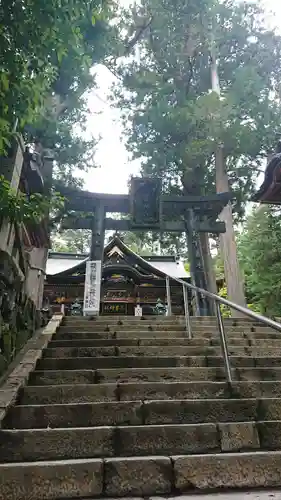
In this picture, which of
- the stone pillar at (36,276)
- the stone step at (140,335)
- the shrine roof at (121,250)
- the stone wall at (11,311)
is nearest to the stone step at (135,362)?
the stone wall at (11,311)

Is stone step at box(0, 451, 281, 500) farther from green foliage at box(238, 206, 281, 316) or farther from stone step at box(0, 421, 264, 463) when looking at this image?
green foliage at box(238, 206, 281, 316)

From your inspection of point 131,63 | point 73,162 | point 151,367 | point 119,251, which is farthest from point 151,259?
point 151,367

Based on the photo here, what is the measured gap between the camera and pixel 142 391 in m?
3.18

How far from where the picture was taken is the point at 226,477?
2.12m

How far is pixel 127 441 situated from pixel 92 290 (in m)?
6.94

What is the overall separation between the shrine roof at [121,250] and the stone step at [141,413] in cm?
1218

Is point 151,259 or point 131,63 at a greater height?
point 131,63

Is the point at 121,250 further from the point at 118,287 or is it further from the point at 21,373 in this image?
the point at 21,373

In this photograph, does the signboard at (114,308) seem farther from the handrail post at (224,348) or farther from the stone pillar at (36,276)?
the handrail post at (224,348)

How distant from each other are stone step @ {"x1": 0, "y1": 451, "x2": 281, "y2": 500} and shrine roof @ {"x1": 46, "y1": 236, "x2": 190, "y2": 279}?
12.8 meters

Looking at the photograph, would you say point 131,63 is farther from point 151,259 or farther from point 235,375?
point 235,375

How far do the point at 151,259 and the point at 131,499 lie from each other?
775 inches

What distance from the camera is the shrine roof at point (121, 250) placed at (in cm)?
1541

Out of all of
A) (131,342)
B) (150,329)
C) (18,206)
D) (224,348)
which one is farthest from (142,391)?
(150,329)
